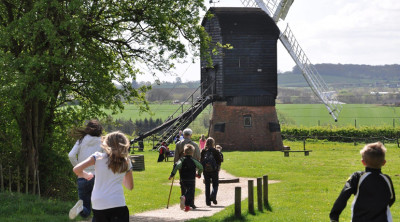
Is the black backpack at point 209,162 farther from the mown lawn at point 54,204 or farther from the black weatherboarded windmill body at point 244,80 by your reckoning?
the black weatherboarded windmill body at point 244,80

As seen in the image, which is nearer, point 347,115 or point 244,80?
point 244,80

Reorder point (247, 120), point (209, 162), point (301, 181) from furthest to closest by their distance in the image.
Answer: point (247, 120) < point (301, 181) < point (209, 162)

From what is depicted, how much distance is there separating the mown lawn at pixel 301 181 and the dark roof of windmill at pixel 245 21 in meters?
11.7

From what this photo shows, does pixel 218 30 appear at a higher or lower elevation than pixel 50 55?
higher

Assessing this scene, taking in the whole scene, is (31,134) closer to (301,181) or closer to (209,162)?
(209,162)

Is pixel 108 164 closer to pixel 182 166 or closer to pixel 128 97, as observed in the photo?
pixel 182 166

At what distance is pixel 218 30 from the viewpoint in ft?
171

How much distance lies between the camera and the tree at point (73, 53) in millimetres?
18234

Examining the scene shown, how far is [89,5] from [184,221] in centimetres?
702

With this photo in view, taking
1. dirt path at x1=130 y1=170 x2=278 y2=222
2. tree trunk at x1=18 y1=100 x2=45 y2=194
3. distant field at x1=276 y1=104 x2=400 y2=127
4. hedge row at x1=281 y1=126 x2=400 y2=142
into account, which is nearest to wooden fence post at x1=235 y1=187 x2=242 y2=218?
dirt path at x1=130 y1=170 x2=278 y2=222

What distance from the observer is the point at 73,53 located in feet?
63.2

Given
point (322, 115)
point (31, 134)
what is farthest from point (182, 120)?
point (322, 115)

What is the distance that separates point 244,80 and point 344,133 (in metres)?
17.5

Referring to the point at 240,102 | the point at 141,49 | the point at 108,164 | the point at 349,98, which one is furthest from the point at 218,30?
the point at 349,98
